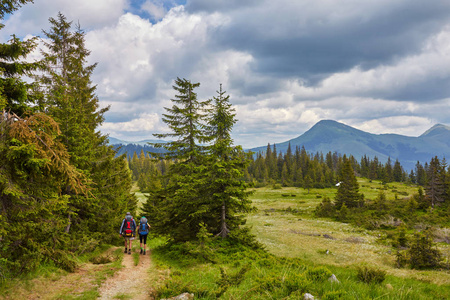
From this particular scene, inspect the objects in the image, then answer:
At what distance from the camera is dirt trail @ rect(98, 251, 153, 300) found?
834cm

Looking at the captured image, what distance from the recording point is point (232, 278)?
25.7 ft

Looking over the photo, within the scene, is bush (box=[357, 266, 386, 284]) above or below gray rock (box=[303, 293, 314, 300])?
below

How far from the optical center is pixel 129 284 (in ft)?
31.1

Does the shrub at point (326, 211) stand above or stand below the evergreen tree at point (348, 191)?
below

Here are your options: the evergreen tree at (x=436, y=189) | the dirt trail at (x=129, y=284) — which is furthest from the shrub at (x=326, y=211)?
the dirt trail at (x=129, y=284)

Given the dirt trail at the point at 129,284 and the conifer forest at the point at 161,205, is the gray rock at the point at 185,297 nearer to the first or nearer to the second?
the conifer forest at the point at 161,205

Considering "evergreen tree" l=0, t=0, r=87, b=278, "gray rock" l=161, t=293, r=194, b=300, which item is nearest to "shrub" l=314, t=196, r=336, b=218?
"gray rock" l=161, t=293, r=194, b=300

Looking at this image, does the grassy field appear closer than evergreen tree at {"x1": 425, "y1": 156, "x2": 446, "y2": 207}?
Yes

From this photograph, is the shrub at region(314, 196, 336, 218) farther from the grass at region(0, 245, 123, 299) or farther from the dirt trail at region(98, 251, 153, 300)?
the grass at region(0, 245, 123, 299)

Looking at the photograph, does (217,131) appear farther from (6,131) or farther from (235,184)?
(6,131)

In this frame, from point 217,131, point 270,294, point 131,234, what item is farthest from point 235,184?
point 270,294

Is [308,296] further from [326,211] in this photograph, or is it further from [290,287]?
[326,211]

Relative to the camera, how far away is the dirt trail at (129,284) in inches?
328

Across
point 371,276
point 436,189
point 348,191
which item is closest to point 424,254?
point 371,276
